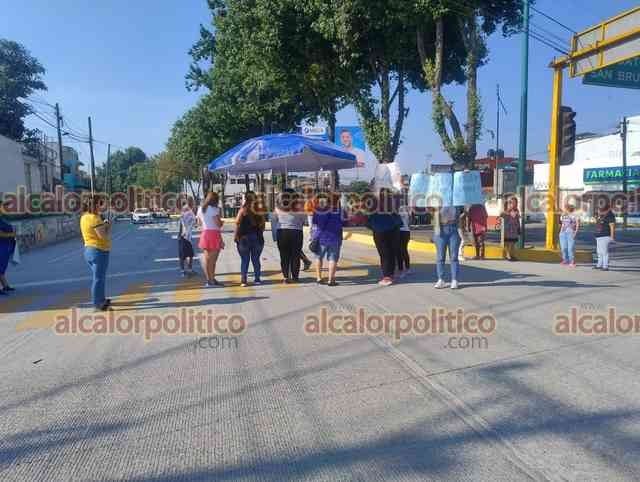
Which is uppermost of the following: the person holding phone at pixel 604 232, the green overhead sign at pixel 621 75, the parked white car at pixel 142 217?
the green overhead sign at pixel 621 75

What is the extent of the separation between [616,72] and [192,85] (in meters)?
29.5

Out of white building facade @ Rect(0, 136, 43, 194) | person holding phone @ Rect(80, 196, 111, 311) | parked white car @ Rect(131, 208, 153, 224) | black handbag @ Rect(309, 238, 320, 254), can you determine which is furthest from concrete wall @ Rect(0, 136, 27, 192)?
black handbag @ Rect(309, 238, 320, 254)

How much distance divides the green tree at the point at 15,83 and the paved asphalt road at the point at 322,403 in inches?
1614

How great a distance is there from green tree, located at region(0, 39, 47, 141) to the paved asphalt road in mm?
41008

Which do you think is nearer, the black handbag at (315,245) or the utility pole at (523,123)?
the black handbag at (315,245)

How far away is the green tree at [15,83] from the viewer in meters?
41.5

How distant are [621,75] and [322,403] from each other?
38.3 feet

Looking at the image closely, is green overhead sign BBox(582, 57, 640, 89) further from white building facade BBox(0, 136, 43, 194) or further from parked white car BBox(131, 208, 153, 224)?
parked white car BBox(131, 208, 153, 224)

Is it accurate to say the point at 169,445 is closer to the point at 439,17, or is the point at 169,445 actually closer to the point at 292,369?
the point at 292,369

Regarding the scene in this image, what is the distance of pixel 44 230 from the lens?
26.7 meters

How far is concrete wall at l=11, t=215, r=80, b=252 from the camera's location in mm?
22922

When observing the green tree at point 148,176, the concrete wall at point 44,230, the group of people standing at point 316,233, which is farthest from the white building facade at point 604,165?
the green tree at point 148,176

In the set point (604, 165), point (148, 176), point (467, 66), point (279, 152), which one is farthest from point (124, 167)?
point (279, 152)

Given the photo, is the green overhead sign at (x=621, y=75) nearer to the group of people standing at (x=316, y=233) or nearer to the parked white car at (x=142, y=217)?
the group of people standing at (x=316, y=233)
